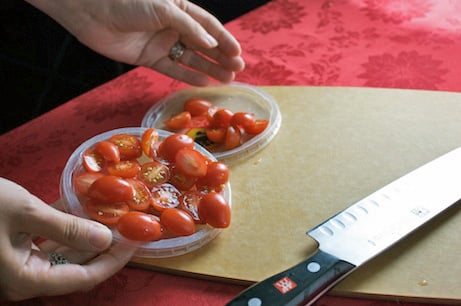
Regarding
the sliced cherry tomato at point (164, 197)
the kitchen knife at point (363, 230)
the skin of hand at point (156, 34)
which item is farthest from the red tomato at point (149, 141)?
the kitchen knife at point (363, 230)

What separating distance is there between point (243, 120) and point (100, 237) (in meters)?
A: 0.41

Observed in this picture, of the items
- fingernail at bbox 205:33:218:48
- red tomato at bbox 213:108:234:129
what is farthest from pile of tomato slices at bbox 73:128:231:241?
fingernail at bbox 205:33:218:48

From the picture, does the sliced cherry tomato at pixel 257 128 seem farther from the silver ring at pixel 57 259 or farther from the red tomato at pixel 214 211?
the silver ring at pixel 57 259

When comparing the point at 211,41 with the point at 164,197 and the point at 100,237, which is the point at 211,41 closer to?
the point at 164,197

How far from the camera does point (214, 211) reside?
866mm

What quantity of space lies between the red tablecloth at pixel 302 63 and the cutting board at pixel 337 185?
0.09 m

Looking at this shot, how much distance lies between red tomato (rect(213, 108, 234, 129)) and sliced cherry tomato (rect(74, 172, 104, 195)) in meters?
0.28

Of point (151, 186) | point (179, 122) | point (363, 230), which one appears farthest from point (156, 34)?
point (363, 230)

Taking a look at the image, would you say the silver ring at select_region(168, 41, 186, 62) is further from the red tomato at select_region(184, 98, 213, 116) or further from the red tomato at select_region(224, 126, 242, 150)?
the red tomato at select_region(224, 126, 242, 150)

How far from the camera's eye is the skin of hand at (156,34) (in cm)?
117

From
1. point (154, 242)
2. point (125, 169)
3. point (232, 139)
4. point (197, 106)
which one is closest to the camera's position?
point (154, 242)

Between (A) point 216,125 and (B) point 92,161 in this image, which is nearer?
(B) point 92,161

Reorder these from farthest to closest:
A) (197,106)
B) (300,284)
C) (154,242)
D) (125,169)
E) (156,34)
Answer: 1. (156,34)
2. (197,106)
3. (125,169)
4. (154,242)
5. (300,284)

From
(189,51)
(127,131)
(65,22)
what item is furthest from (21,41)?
(127,131)
